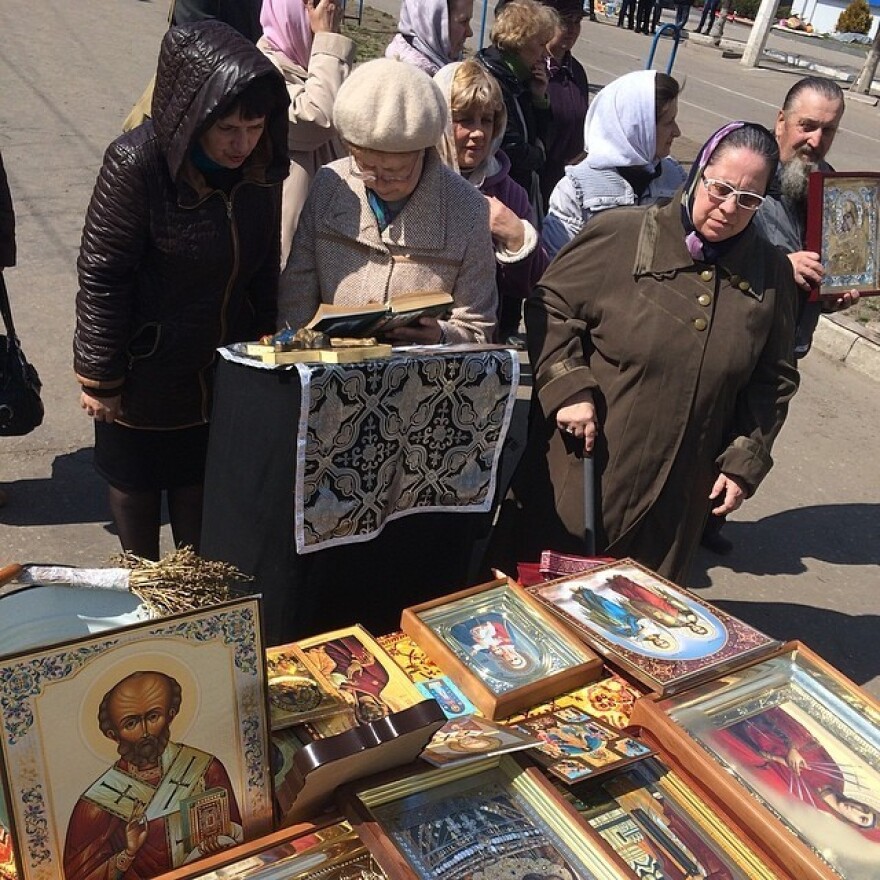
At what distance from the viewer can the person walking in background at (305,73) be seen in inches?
111

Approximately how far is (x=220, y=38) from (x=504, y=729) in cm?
147

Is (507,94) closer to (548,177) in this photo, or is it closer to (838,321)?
(548,177)

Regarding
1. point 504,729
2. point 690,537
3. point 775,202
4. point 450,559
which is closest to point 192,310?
point 450,559

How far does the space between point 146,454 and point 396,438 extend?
75 centimetres

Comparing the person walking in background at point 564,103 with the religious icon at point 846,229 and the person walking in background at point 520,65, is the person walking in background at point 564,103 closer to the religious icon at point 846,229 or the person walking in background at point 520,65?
the person walking in background at point 520,65

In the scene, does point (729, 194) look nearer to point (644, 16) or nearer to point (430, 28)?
point (430, 28)

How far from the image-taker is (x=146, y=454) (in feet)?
7.74

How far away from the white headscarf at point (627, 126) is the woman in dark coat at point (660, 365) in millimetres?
934

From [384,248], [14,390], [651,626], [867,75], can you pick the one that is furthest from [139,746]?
[867,75]

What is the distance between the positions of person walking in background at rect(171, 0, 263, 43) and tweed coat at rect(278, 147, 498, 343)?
1334mm

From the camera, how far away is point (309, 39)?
3.02m

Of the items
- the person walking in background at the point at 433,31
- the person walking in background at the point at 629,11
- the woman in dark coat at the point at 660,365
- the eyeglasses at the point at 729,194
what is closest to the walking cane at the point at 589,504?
the woman in dark coat at the point at 660,365

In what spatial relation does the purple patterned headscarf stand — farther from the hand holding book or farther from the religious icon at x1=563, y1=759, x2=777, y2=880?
the religious icon at x1=563, y1=759, x2=777, y2=880

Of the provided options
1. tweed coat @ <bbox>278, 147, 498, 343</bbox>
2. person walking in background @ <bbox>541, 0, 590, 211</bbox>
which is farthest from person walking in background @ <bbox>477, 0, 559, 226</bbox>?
tweed coat @ <bbox>278, 147, 498, 343</bbox>
